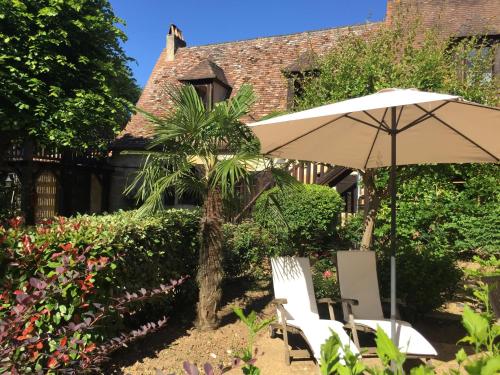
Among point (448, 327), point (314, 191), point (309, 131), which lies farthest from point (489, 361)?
point (314, 191)

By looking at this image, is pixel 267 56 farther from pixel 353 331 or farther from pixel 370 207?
pixel 353 331

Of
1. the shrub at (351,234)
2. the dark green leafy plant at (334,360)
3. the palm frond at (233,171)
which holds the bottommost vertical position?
the shrub at (351,234)

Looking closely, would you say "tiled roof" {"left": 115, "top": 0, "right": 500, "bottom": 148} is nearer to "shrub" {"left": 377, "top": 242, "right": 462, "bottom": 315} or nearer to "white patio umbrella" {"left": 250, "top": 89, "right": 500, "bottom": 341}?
"white patio umbrella" {"left": 250, "top": 89, "right": 500, "bottom": 341}

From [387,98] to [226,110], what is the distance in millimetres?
2180

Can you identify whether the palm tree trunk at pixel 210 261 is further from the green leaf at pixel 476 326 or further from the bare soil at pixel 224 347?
the green leaf at pixel 476 326

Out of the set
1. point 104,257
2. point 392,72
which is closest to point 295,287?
point 104,257

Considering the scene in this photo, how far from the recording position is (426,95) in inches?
118

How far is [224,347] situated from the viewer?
4590 mm

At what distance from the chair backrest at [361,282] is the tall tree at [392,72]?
267 cm

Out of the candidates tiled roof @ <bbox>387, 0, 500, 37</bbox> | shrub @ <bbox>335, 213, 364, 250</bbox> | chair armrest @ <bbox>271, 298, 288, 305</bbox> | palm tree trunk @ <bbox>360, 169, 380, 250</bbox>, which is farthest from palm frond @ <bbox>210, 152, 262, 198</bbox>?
tiled roof @ <bbox>387, 0, 500, 37</bbox>

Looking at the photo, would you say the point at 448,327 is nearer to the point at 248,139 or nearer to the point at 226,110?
the point at 248,139

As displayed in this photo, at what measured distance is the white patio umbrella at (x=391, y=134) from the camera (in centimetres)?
362

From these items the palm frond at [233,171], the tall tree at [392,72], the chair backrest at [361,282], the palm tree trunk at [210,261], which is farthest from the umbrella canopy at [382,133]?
the tall tree at [392,72]

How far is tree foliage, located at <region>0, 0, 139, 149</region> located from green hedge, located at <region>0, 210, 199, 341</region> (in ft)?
24.5
